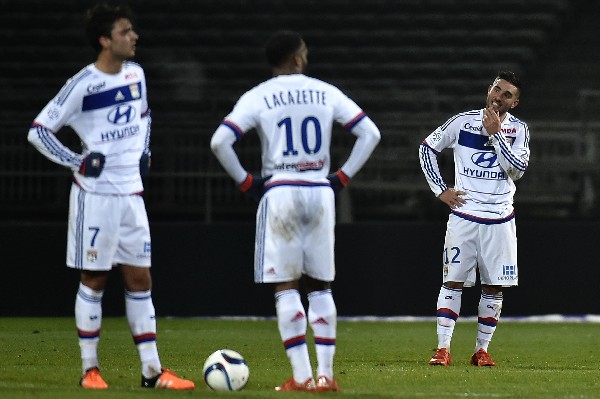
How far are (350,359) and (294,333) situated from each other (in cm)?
272

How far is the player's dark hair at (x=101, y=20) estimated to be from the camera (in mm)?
6152

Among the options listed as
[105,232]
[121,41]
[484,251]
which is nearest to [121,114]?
[121,41]

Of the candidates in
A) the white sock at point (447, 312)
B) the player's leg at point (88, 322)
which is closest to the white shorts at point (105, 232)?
the player's leg at point (88, 322)

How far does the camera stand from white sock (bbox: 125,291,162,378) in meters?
6.16

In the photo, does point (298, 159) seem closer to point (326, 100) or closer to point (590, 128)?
point (326, 100)

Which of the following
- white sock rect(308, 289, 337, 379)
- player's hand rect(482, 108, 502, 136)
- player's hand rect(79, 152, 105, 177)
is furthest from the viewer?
player's hand rect(482, 108, 502, 136)

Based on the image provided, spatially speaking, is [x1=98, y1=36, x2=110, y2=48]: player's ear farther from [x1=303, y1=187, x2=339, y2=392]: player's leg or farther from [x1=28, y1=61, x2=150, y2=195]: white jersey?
[x1=303, y1=187, x2=339, y2=392]: player's leg

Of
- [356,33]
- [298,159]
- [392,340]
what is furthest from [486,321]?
[356,33]

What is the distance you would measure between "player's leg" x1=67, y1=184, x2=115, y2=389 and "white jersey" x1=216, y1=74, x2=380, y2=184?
76cm

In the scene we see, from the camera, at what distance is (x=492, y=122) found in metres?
8.06

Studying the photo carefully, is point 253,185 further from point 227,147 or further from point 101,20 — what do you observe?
point 101,20

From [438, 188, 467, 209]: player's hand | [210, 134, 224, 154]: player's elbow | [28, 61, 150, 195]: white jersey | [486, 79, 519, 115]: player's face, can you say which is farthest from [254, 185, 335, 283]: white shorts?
[486, 79, 519, 115]: player's face

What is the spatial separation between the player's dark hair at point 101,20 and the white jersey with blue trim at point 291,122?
832 mm

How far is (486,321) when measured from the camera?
8.30 m
